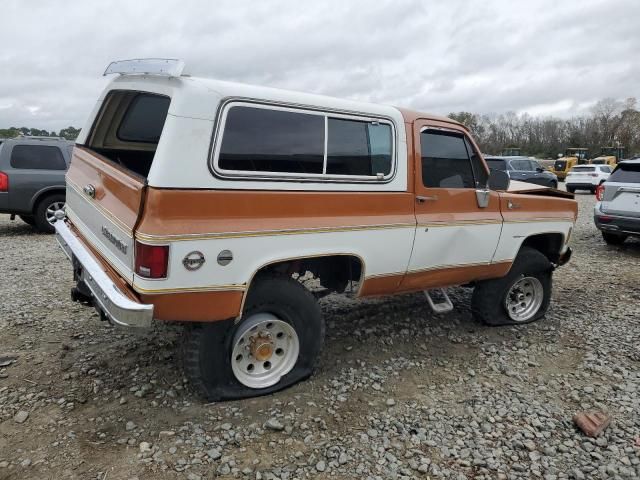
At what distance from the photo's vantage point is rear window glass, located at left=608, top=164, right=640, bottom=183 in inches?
331

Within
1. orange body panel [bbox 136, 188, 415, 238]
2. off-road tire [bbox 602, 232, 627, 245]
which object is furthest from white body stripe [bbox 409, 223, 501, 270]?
off-road tire [bbox 602, 232, 627, 245]

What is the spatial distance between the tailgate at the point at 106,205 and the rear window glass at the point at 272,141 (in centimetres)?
59

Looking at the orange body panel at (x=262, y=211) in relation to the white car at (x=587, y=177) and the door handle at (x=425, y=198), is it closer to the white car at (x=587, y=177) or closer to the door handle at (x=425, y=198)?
the door handle at (x=425, y=198)

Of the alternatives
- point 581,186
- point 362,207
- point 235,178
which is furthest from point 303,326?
point 581,186

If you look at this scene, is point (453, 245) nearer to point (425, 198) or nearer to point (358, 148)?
point (425, 198)

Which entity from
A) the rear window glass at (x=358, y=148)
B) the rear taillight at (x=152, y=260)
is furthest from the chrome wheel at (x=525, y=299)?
the rear taillight at (x=152, y=260)

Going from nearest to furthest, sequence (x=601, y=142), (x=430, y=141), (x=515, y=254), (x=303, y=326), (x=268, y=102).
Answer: (x=268, y=102), (x=303, y=326), (x=430, y=141), (x=515, y=254), (x=601, y=142)

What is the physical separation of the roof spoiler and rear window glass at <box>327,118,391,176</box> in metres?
1.08

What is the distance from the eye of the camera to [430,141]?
13.5 feet

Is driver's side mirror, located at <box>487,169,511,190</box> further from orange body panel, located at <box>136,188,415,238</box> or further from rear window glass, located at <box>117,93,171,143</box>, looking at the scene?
rear window glass, located at <box>117,93,171,143</box>

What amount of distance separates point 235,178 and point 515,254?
3.00m

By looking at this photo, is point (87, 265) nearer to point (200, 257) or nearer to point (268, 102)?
point (200, 257)

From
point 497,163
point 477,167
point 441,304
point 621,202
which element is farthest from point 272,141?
point 497,163

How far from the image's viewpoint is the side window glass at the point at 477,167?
443 cm
